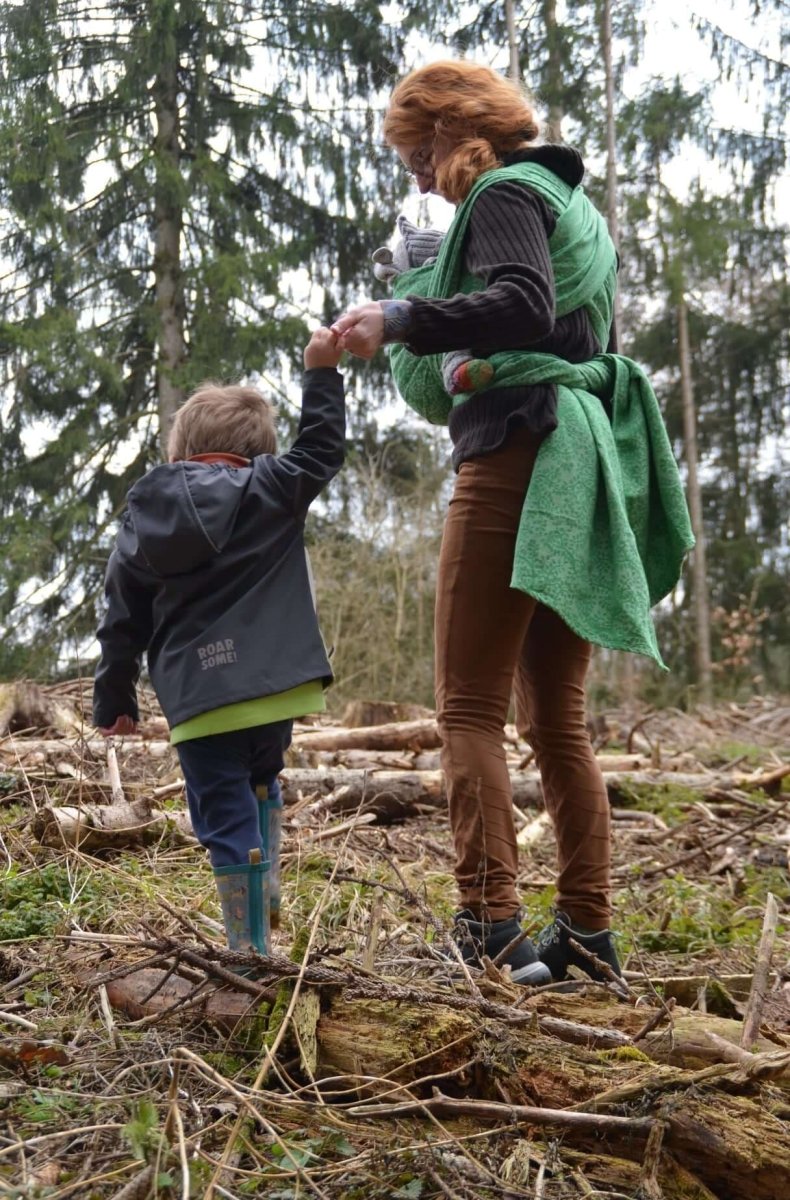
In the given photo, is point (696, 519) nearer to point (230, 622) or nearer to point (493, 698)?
point (493, 698)

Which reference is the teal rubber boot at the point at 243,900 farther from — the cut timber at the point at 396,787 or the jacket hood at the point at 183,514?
the cut timber at the point at 396,787

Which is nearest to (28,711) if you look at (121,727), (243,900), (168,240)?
(121,727)

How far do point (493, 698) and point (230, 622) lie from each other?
71 centimetres

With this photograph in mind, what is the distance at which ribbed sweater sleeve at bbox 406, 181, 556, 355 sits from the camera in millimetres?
2631

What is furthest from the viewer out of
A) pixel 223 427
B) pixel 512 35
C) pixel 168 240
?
pixel 512 35

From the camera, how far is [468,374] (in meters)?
2.84

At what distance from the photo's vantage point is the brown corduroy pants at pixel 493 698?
9.28 feet

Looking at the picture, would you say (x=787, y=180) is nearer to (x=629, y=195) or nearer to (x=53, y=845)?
(x=629, y=195)

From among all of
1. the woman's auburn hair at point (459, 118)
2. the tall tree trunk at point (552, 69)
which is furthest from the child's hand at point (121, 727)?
the tall tree trunk at point (552, 69)

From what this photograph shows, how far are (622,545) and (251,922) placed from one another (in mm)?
1330

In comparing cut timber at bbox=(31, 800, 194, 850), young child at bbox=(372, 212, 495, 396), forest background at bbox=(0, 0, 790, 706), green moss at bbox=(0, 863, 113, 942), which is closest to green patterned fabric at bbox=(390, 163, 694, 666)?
young child at bbox=(372, 212, 495, 396)

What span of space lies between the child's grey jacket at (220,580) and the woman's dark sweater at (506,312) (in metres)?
0.39

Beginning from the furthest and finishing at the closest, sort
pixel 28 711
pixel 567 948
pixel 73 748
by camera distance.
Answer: pixel 28 711 < pixel 73 748 < pixel 567 948

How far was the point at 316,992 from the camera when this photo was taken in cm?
226
